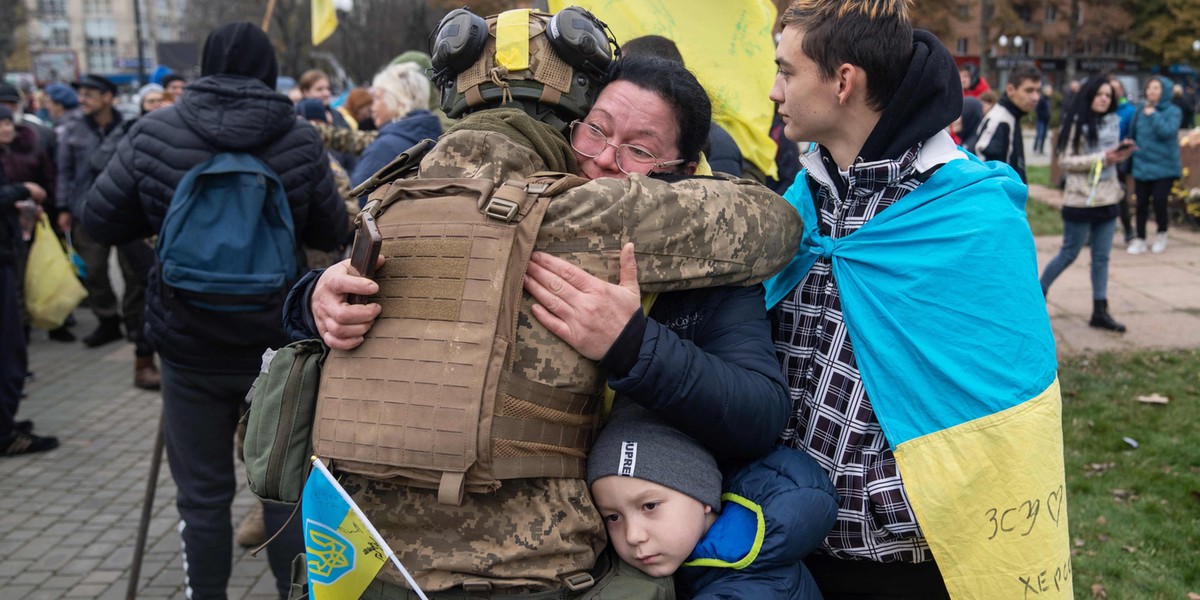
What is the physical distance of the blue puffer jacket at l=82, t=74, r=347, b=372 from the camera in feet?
12.3

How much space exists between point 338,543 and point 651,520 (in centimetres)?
58

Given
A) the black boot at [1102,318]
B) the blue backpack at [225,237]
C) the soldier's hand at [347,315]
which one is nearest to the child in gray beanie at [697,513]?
the soldier's hand at [347,315]

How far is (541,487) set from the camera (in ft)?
5.73

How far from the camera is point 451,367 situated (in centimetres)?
164

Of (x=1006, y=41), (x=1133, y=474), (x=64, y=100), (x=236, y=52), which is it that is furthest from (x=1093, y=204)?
(x=1006, y=41)

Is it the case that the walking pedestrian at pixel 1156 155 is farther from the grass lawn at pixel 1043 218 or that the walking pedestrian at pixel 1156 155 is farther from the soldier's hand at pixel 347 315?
the soldier's hand at pixel 347 315

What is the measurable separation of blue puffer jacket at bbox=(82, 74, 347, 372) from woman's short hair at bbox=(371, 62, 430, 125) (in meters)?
1.70

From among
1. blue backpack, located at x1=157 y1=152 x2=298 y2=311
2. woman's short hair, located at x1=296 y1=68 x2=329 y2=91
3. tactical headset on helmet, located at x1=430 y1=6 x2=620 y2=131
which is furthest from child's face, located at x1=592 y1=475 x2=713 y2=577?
woman's short hair, located at x1=296 y1=68 x2=329 y2=91

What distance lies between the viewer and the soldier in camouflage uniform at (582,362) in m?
1.73

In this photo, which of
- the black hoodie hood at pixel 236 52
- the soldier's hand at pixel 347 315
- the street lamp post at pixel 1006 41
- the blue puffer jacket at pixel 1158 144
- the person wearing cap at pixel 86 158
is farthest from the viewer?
the street lamp post at pixel 1006 41

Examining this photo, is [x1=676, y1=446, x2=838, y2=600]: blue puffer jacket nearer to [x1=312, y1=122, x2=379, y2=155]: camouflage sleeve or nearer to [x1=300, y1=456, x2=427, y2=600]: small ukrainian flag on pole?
[x1=300, y1=456, x2=427, y2=600]: small ukrainian flag on pole

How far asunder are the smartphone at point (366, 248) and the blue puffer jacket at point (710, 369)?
45 centimetres

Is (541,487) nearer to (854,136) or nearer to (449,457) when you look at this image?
(449,457)

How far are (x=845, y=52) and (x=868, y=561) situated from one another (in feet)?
3.62
